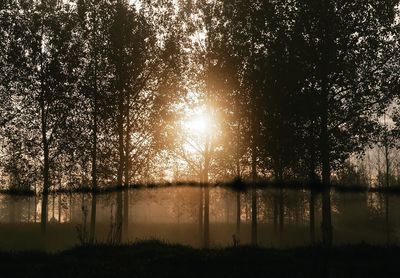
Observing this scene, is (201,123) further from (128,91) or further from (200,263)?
(200,263)

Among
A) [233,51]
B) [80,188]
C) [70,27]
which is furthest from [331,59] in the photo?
[80,188]

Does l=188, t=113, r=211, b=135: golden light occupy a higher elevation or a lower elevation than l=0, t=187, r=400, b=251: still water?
higher

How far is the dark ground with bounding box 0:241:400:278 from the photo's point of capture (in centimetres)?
1041

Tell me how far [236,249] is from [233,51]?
20.6 metres

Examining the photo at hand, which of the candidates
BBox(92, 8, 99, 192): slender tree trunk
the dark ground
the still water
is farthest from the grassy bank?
the dark ground

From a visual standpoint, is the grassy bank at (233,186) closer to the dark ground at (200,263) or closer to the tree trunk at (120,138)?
the tree trunk at (120,138)

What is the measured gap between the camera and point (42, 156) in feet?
A: 106

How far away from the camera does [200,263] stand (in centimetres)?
1116

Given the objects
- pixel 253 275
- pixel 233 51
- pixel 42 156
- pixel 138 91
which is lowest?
pixel 253 275

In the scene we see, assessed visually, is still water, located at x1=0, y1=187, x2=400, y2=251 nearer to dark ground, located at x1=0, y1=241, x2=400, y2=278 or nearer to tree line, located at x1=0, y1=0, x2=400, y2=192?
tree line, located at x1=0, y1=0, x2=400, y2=192

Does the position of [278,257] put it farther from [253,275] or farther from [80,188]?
[80,188]

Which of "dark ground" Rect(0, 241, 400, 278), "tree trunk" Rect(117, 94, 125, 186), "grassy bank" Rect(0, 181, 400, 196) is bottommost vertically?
"dark ground" Rect(0, 241, 400, 278)

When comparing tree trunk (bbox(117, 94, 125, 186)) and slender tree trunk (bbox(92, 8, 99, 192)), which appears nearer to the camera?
tree trunk (bbox(117, 94, 125, 186))

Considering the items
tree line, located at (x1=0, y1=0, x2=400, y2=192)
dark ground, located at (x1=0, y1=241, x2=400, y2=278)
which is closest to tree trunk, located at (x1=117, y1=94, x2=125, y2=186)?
tree line, located at (x1=0, y1=0, x2=400, y2=192)
